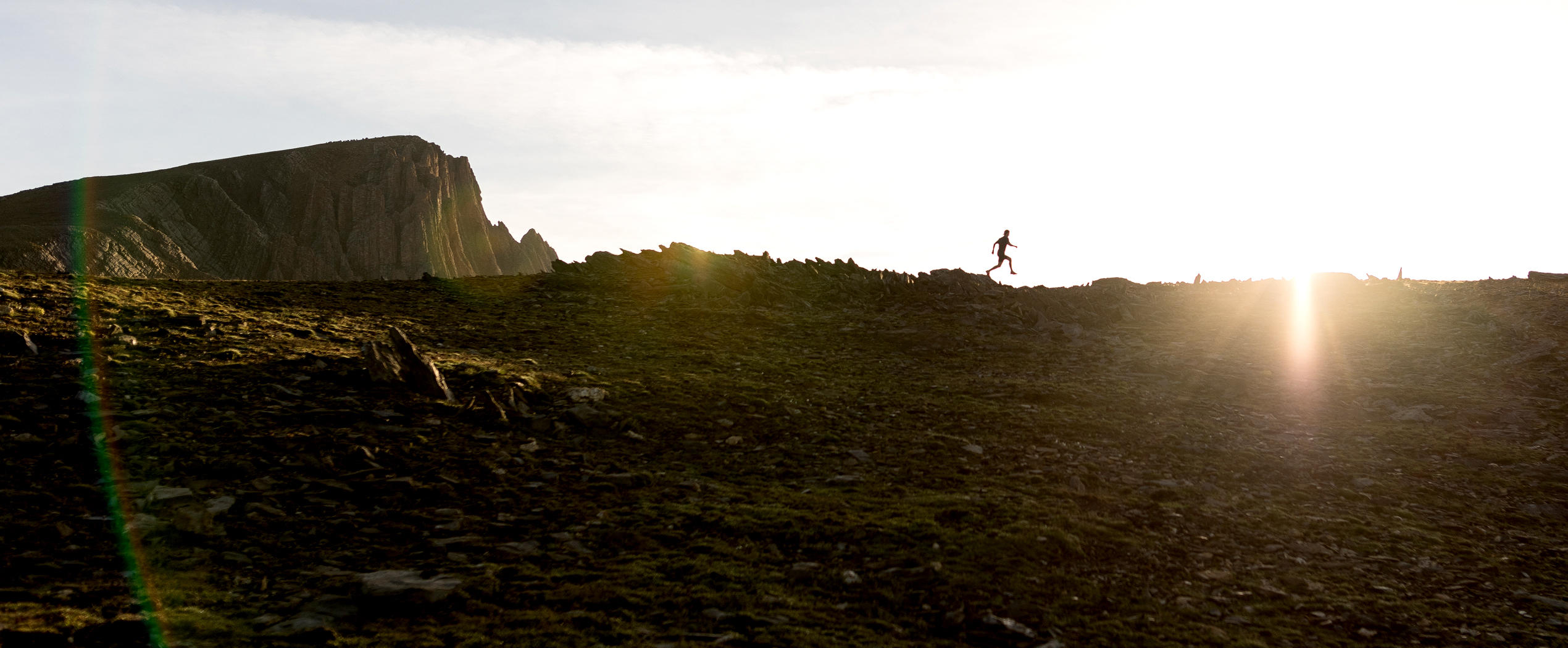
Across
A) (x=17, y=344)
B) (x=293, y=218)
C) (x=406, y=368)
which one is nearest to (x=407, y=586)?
(x=406, y=368)

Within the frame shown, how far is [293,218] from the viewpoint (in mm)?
130375

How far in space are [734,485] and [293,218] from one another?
468 feet

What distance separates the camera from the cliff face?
9988cm

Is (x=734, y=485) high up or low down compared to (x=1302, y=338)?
down

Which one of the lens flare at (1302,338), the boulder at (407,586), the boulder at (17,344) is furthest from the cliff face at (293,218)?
the lens flare at (1302,338)

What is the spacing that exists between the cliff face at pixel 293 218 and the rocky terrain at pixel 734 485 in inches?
3855

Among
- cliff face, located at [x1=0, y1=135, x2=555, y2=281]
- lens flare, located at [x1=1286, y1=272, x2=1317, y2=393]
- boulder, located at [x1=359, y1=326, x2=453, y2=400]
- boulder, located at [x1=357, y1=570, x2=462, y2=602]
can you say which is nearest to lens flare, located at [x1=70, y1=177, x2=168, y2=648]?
boulder, located at [x1=357, y1=570, x2=462, y2=602]

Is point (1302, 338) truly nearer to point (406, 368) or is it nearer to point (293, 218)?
point (406, 368)

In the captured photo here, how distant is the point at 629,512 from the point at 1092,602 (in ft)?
15.4

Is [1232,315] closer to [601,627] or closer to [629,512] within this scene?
[629,512]

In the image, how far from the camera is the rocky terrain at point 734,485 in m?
6.75

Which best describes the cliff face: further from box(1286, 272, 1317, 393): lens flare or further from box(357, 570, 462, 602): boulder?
box(1286, 272, 1317, 393): lens flare

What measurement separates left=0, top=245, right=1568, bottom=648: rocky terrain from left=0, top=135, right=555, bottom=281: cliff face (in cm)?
9793

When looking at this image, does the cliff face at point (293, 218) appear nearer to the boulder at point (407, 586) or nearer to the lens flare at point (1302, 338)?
the boulder at point (407, 586)
